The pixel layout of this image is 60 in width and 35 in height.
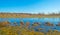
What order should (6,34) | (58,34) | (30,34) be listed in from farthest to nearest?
(58,34) → (30,34) → (6,34)

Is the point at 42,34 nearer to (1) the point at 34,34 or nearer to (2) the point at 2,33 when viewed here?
(1) the point at 34,34

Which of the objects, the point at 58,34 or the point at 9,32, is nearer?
the point at 9,32

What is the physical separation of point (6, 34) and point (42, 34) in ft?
9.27

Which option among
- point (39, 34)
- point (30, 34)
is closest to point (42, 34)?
point (39, 34)

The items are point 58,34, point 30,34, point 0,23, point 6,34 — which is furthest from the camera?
point 0,23

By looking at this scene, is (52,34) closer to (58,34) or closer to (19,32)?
(58,34)

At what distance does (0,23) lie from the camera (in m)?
17.2

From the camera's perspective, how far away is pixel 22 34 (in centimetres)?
1057

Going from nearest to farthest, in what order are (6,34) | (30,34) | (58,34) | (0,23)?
(6,34), (30,34), (58,34), (0,23)

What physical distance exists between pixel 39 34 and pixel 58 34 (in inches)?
61.5

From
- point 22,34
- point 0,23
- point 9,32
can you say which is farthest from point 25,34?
point 0,23

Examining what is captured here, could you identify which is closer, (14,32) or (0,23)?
(14,32)

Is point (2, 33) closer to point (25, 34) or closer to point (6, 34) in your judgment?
point (6, 34)

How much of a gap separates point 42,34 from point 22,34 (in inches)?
75.2
